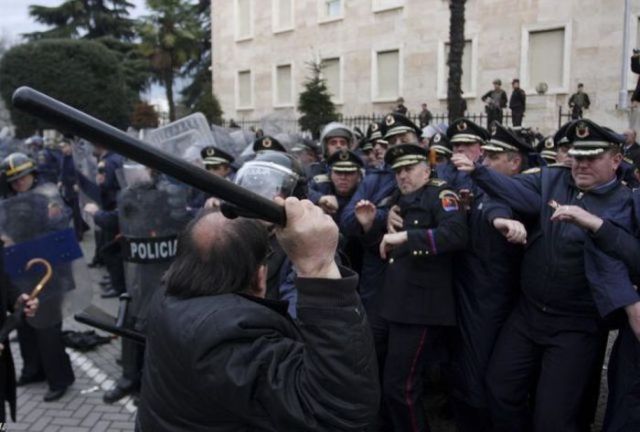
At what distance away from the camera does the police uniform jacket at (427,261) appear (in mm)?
3754

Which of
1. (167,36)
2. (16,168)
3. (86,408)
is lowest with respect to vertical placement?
(86,408)

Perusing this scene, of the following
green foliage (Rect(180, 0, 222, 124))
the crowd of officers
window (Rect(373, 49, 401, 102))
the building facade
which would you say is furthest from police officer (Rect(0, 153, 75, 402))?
green foliage (Rect(180, 0, 222, 124))

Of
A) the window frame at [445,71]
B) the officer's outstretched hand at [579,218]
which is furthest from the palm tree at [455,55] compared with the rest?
the window frame at [445,71]

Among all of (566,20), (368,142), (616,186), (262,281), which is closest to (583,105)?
(566,20)

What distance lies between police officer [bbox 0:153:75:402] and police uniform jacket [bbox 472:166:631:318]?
3.37m

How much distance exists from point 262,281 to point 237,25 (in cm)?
3357

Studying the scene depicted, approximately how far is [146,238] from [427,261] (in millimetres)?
2294

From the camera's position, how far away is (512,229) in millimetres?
3447

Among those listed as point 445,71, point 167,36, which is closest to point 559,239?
point 445,71

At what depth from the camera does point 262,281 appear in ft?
6.09

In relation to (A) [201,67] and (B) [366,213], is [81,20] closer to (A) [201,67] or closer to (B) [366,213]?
(A) [201,67]

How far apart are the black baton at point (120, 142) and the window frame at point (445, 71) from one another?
22.4 meters

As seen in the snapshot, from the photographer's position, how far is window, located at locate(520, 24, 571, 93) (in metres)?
20.8

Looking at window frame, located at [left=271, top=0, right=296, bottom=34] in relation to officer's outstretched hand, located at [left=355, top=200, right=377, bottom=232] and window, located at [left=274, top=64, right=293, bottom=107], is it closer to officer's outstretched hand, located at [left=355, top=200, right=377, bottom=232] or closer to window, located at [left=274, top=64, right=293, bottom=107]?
window, located at [left=274, top=64, right=293, bottom=107]
